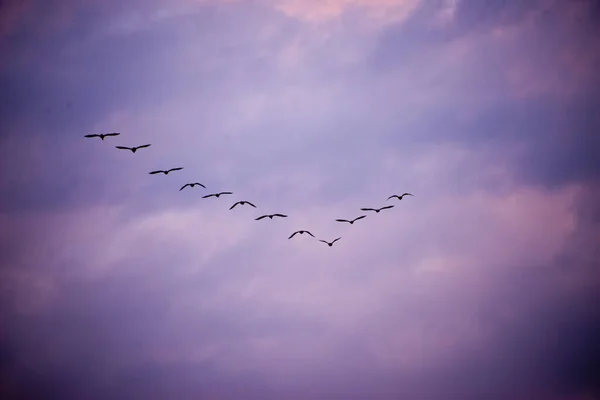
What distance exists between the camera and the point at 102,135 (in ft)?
166
